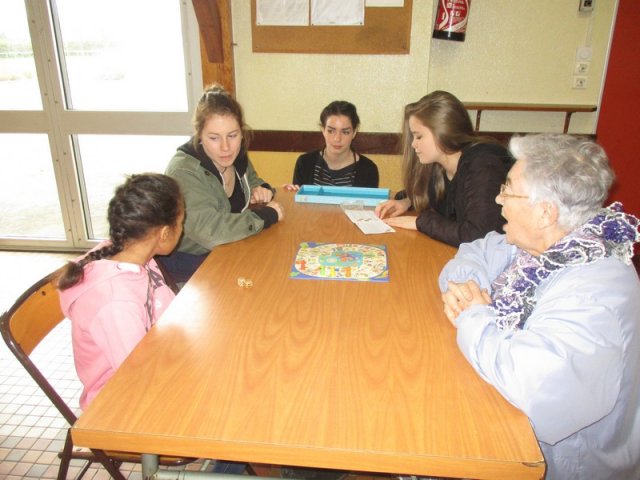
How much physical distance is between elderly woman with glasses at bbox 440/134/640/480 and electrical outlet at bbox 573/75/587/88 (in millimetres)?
2377

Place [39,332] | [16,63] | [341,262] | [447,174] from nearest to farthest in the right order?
[39,332]
[341,262]
[447,174]
[16,63]

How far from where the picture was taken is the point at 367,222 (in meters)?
2.02

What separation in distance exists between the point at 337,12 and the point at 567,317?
261cm

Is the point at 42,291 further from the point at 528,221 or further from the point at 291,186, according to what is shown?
the point at 291,186

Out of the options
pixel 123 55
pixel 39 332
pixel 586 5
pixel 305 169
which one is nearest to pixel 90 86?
pixel 123 55

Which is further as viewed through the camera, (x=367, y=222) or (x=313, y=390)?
(x=367, y=222)

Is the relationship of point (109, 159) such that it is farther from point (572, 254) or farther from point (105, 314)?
point (572, 254)

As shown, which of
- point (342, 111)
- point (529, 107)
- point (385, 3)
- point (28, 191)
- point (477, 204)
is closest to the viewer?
point (477, 204)

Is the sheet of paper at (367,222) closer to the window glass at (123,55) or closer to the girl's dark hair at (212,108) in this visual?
the girl's dark hair at (212,108)

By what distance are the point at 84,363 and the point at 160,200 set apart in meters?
0.49

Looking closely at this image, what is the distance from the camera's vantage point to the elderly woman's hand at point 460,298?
1202 millimetres

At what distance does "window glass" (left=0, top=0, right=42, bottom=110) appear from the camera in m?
3.27

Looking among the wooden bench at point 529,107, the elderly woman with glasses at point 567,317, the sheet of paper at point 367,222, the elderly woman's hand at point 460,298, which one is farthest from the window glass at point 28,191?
the elderly woman with glasses at point 567,317

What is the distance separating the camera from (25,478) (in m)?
1.74
